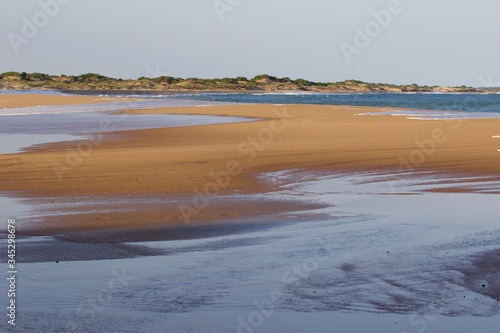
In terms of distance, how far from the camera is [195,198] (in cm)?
1298

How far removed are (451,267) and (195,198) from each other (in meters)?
5.36

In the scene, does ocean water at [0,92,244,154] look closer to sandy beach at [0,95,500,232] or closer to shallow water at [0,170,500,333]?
sandy beach at [0,95,500,232]

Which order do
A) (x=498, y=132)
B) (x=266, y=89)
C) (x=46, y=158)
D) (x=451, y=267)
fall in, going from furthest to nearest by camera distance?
(x=266, y=89) < (x=498, y=132) < (x=46, y=158) < (x=451, y=267)

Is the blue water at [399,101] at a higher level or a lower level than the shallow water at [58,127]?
Result: lower

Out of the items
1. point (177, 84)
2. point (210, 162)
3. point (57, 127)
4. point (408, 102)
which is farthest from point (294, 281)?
point (177, 84)

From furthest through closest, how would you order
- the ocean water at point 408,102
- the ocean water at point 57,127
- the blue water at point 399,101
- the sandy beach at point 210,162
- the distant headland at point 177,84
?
the distant headland at point 177,84 < the blue water at point 399,101 < the ocean water at point 408,102 < the ocean water at point 57,127 < the sandy beach at point 210,162

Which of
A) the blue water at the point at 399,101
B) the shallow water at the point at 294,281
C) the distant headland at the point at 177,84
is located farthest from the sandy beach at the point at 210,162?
the distant headland at the point at 177,84

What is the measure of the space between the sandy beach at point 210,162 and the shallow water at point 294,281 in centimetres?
170

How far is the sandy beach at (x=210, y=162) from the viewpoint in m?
12.3

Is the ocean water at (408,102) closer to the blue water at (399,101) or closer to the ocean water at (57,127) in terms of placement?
the blue water at (399,101)

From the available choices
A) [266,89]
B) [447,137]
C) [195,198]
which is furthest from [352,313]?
[266,89]

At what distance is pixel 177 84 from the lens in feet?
513

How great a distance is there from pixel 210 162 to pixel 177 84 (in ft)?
460

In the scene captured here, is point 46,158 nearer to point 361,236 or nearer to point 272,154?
point 272,154
